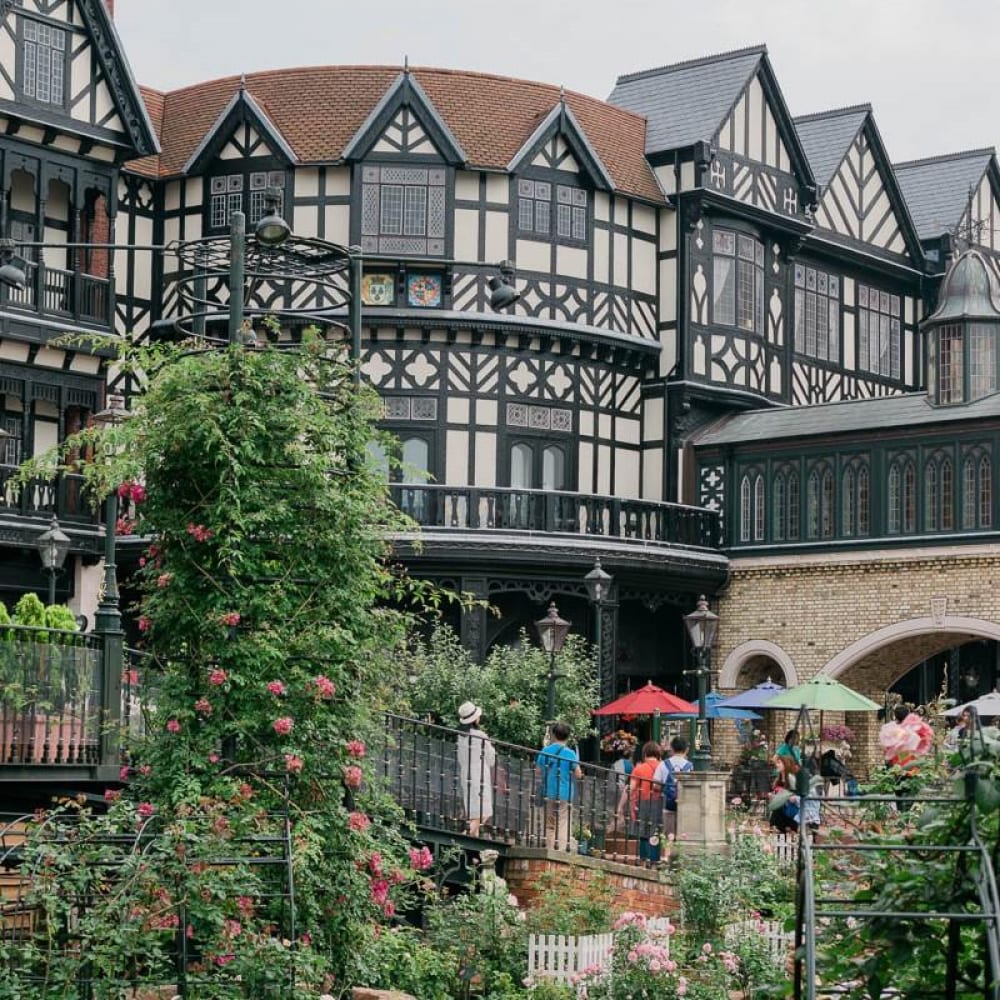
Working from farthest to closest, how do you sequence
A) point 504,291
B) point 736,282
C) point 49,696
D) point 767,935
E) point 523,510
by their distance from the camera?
point 736,282, point 523,510, point 504,291, point 767,935, point 49,696

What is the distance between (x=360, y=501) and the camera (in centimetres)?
1546

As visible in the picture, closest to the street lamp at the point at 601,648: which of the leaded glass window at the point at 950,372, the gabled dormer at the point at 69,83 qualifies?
the leaded glass window at the point at 950,372

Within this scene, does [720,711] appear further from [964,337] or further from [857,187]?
[857,187]

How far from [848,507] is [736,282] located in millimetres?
4872

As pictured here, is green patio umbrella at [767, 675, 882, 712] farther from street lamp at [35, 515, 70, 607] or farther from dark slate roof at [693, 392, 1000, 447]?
street lamp at [35, 515, 70, 607]

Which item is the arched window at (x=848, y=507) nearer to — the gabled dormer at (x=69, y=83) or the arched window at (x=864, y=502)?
the arched window at (x=864, y=502)

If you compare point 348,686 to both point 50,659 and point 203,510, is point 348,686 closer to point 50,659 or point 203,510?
point 203,510

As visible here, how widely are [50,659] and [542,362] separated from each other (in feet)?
66.2

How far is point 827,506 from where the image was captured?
37.8 meters

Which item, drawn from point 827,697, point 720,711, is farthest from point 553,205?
point 827,697

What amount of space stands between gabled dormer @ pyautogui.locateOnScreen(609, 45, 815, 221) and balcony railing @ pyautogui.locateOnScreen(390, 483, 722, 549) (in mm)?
6113

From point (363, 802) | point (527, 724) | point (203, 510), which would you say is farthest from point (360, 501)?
point (527, 724)

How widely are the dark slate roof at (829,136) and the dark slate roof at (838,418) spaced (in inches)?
230

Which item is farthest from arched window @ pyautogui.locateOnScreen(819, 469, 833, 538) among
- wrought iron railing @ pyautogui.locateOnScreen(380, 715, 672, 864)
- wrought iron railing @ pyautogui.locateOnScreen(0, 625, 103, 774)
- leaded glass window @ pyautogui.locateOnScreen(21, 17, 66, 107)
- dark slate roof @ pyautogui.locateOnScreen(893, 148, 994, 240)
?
wrought iron railing @ pyautogui.locateOnScreen(0, 625, 103, 774)
